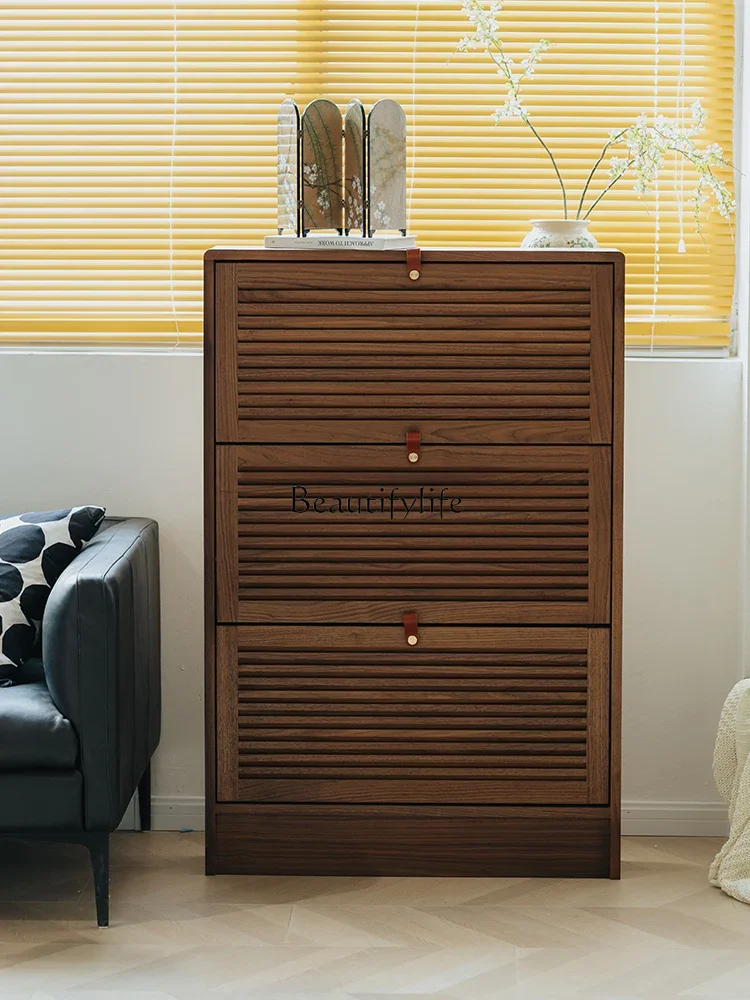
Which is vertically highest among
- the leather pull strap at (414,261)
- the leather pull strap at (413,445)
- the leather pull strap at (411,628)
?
the leather pull strap at (414,261)

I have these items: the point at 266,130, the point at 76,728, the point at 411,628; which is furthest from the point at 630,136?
the point at 76,728

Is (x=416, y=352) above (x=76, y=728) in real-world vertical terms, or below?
above

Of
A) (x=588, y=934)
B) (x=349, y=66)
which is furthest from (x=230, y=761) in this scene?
(x=349, y=66)

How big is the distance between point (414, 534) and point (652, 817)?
97 cm

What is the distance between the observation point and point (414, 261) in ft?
7.47

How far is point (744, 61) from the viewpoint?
108 inches

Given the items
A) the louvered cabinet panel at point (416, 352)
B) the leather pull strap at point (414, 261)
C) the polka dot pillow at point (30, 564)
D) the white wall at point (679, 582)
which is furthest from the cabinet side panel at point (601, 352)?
the polka dot pillow at point (30, 564)

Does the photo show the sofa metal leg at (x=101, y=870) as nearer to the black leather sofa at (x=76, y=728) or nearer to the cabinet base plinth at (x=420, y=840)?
the black leather sofa at (x=76, y=728)

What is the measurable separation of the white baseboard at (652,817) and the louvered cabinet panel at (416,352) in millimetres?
956

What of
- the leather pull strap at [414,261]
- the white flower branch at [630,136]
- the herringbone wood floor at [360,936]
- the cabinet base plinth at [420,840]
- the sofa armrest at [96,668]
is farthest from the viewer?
the white flower branch at [630,136]

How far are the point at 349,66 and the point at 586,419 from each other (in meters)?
1.06

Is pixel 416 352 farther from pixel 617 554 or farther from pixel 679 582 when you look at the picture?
pixel 679 582

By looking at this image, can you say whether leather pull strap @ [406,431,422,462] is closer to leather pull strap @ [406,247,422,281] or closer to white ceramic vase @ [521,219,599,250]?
leather pull strap @ [406,247,422,281]

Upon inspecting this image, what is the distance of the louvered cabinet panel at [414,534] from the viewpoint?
232cm
